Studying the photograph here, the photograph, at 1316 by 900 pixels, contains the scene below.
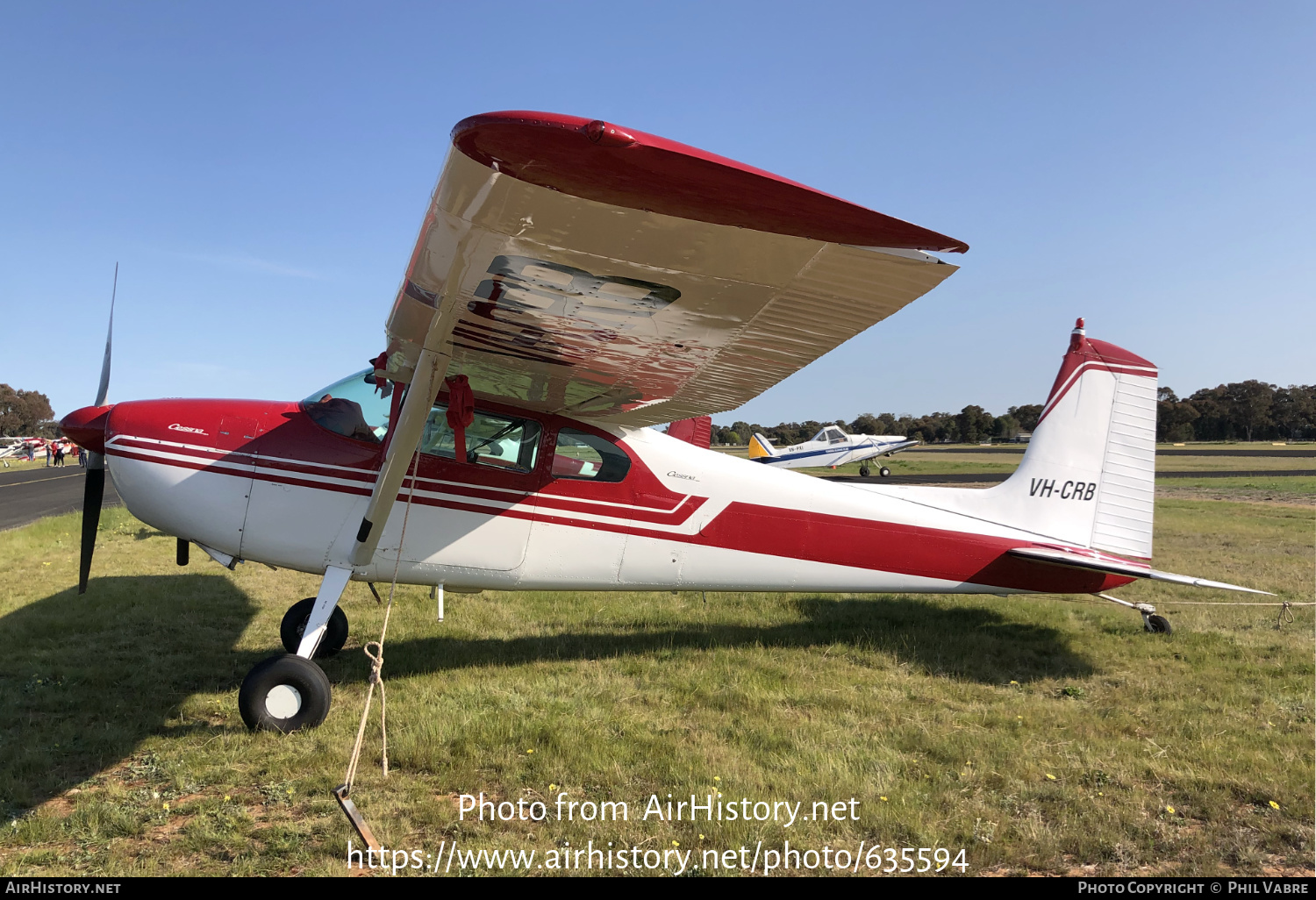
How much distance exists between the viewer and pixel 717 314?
310cm

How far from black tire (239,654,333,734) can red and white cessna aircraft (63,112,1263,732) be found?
2cm

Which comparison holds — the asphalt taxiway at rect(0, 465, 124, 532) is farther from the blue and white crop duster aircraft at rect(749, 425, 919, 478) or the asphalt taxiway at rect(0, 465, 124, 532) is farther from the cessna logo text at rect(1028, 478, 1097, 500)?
the blue and white crop duster aircraft at rect(749, 425, 919, 478)

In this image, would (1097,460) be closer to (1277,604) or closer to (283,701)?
(1277,604)

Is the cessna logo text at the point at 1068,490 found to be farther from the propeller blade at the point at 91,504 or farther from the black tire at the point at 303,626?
the propeller blade at the point at 91,504

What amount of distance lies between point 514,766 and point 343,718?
50.1 inches

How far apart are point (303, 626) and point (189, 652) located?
0.97 m

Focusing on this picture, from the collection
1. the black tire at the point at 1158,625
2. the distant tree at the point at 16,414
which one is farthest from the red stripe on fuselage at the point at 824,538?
the distant tree at the point at 16,414

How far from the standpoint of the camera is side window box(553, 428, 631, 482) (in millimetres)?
5094

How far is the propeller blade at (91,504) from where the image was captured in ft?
15.6

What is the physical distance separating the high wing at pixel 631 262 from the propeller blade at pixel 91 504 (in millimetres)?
2305

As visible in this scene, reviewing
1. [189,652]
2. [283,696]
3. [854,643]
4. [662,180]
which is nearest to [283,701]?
[283,696]

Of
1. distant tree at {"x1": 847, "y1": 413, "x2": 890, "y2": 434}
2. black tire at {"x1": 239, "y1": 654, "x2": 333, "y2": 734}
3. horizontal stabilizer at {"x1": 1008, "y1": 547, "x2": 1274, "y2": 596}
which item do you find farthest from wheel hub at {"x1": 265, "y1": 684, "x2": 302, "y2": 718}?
distant tree at {"x1": 847, "y1": 413, "x2": 890, "y2": 434}
